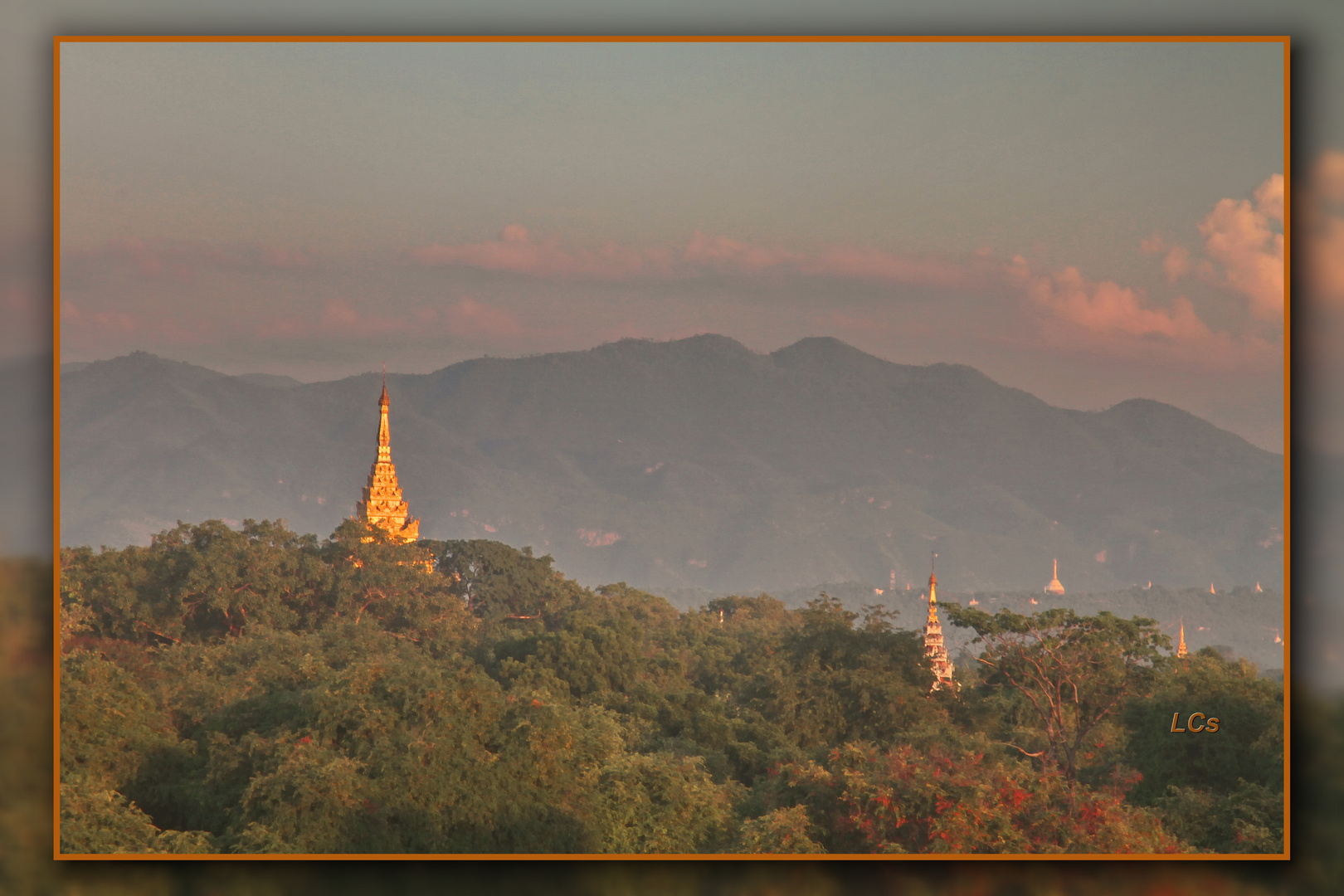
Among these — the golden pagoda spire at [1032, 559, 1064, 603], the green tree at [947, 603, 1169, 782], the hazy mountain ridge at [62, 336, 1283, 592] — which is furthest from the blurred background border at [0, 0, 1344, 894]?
the golden pagoda spire at [1032, 559, 1064, 603]

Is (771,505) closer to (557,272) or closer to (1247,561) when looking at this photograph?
(557,272)

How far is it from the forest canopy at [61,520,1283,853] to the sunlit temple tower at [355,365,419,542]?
0.28m

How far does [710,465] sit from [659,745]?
1521 mm

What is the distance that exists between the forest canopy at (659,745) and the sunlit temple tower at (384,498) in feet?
0.90

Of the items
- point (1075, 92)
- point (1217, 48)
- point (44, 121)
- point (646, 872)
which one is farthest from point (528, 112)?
point (646, 872)

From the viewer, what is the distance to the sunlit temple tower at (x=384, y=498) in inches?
267

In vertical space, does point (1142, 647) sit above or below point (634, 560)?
below

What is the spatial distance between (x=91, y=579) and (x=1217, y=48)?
6.22m

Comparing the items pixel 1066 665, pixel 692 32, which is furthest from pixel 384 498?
pixel 1066 665

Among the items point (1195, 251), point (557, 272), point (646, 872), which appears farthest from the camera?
point (557, 272)

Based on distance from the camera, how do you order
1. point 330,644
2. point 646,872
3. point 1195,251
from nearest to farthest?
point 646,872, point 1195,251, point 330,644

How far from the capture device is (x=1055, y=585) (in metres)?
6.49

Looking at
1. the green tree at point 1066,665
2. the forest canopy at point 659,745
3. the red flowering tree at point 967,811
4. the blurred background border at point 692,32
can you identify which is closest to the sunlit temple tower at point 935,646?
the forest canopy at point 659,745

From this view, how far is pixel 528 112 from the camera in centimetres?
616
